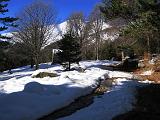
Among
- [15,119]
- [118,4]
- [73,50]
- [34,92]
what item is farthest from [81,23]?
[15,119]

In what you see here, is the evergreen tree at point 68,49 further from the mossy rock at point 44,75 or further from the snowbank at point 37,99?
the snowbank at point 37,99

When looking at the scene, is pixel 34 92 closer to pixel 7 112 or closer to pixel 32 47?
pixel 7 112

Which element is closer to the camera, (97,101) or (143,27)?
(97,101)

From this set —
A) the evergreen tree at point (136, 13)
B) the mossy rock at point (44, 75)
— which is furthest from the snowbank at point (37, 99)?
the evergreen tree at point (136, 13)

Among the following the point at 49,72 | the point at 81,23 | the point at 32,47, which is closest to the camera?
the point at 49,72

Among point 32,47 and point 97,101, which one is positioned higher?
point 32,47

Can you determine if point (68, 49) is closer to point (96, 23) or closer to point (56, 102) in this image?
point (56, 102)

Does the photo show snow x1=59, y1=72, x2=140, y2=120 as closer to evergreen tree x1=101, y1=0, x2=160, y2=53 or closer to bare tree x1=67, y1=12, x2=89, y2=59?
evergreen tree x1=101, y1=0, x2=160, y2=53

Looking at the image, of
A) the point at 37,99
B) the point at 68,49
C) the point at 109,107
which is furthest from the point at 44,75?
the point at 109,107

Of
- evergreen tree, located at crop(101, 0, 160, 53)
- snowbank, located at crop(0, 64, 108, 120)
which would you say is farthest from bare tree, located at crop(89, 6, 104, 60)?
snowbank, located at crop(0, 64, 108, 120)

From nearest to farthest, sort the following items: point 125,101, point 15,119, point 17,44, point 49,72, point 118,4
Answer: point 15,119
point 125,101
point 49,72
point 118,4
point 17,44

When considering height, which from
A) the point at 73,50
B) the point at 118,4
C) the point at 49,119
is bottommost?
the point at 49,119

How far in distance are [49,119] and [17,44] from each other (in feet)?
129

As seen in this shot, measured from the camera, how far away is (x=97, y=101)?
15.0 metres
